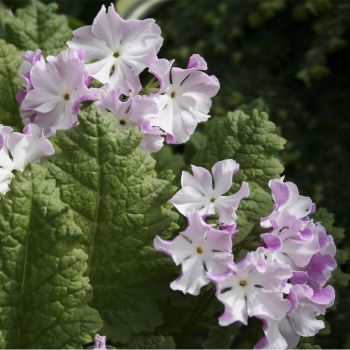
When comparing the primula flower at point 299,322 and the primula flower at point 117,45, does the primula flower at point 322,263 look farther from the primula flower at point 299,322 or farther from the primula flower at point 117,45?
the primula flower at point 117,45

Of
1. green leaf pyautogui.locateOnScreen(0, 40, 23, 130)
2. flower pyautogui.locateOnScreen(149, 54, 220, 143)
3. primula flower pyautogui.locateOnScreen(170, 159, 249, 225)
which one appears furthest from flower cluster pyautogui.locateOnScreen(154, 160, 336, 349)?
green leaf pyautogui.locateOnScreen(0, 40, 23, 130)

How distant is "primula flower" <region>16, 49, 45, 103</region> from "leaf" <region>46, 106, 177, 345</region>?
4.9 inches

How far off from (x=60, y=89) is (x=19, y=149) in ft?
0.38

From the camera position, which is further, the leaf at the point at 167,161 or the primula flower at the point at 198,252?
the leaf at the point at 167,161

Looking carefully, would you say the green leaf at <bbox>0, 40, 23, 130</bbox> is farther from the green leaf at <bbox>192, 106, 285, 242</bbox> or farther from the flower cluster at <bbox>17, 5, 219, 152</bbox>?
the green leaf at <bbox>192, 106, 285, 242</bbox>

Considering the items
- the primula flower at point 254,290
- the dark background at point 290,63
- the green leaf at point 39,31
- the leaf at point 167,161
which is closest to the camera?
the primula flower at point 254,290

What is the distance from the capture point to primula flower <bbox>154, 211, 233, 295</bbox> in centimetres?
106

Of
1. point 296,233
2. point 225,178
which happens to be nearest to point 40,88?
point 225,178

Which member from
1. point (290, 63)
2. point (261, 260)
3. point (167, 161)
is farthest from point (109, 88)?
point (290, 63)

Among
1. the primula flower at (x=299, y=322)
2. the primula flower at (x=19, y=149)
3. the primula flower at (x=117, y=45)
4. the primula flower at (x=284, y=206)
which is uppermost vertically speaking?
the primula flower at (x=117, y=45)

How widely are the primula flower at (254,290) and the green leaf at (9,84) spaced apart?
551 millimetres

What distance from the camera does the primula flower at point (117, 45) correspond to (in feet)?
3.91

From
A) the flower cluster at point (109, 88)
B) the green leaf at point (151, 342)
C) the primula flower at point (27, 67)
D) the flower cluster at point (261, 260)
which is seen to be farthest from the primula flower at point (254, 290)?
the primula flower at point (27, 67)

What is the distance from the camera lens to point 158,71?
120 cm
